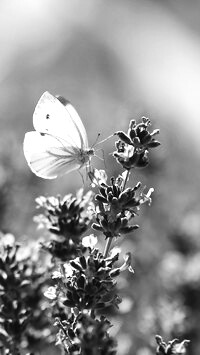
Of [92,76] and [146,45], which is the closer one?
[92,76]

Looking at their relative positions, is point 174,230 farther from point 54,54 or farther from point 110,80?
point 54,54

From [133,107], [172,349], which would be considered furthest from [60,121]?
[133,107]

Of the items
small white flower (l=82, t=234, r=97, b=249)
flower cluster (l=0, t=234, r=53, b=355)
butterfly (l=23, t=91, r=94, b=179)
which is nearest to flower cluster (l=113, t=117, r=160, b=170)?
small white flower (l=82, t=234, r=97, b=249)

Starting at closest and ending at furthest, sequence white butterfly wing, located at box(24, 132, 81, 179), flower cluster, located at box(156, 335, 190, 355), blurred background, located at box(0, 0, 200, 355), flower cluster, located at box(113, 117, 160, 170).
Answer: flower cluster, located at box(156, 335, 190, 355) < flower cluster, located at box(113, 117, 160, 170) < white butterfly wing, located at box(24, 132, 81, 179) < blurred background, located at box(0, 0, 200, 355)

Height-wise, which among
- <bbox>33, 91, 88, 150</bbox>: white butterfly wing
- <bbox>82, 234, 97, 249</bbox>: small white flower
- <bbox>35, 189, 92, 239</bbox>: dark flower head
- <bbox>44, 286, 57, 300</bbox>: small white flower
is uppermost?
<bbox>33, 91, 88, 150</bbox>: white butterfly wing

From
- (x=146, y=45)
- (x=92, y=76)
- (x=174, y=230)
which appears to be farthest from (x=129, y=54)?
(x=174, y=230)

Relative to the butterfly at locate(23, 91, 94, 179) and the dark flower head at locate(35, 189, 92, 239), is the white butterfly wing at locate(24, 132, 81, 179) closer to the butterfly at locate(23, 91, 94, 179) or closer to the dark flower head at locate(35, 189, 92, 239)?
the butterfly at locate(23, 91, 94, 179)

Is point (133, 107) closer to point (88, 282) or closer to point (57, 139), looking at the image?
→ point (57, 139)
